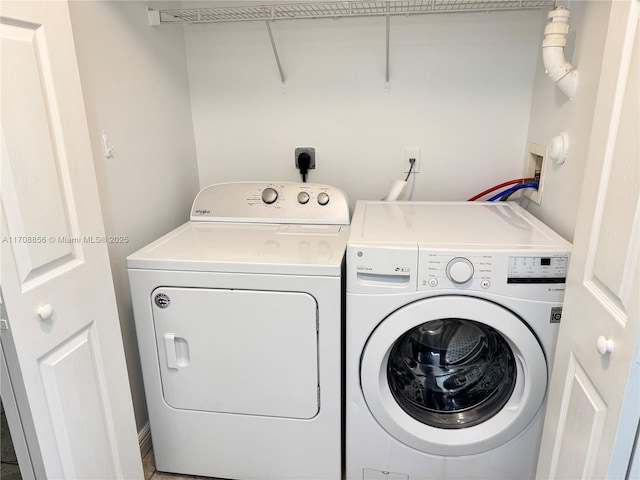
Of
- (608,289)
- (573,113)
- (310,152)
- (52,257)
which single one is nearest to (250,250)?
(52,257)

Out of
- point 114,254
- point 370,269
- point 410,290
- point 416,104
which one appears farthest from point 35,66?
point 416,104

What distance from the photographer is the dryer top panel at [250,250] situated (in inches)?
53.7

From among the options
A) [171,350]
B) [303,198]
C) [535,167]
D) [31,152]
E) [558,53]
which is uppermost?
[558,53]

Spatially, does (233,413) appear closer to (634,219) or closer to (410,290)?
(410,290)

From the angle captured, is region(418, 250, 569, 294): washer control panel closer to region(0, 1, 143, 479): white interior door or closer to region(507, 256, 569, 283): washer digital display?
region(507, 256, 569, 283): washer digital display

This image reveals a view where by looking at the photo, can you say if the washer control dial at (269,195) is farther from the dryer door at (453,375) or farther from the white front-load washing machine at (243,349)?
the dryer door at (453,375)

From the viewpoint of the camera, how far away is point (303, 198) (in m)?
1.80

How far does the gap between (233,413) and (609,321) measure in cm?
117

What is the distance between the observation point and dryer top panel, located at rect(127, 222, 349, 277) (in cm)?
136

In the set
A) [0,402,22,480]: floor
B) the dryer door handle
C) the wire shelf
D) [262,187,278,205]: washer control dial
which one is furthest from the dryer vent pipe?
[0,402,22,480]: floor

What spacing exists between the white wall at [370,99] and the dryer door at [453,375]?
2.50ft

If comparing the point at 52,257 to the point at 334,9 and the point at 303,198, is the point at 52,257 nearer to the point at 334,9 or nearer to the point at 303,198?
the point at 303,198

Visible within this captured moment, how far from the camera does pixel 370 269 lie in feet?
4.28

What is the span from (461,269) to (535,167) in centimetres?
82
